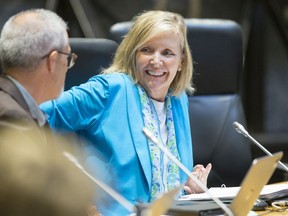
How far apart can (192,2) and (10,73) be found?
9.19 feet

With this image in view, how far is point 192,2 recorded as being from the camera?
4.79m

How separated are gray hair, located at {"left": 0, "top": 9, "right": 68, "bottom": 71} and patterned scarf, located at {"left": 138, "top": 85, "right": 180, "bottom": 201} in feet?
2.51

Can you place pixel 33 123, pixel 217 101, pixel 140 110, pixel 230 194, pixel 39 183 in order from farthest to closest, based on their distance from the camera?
pixel 217 101, pixel 140 110, pixel 230 194, pixel 33 123, pixel 39 183

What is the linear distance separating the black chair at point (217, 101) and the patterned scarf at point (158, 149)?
0.47m

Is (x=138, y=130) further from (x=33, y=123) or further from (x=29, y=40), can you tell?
(x=33, y=123)

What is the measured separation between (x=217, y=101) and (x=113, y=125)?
31.2 inches

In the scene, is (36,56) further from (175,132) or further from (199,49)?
(199,49)

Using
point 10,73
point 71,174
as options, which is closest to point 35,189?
point 71,174

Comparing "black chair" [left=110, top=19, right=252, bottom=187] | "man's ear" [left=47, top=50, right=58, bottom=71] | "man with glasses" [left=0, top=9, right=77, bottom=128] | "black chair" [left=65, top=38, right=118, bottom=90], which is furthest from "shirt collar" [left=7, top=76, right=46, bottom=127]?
"black chair" [left=110, top=19, right=252, bottom=187]

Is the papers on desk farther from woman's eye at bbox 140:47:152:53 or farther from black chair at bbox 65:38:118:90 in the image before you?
black chair at bbox 65:38:118:90

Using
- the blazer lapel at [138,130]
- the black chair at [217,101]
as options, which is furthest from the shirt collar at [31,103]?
the black chair at [217,101]

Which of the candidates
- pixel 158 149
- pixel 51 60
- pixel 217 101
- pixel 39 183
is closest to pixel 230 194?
pixel 158 149

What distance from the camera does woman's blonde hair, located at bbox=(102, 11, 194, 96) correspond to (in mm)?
2941

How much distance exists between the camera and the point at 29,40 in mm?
2143
